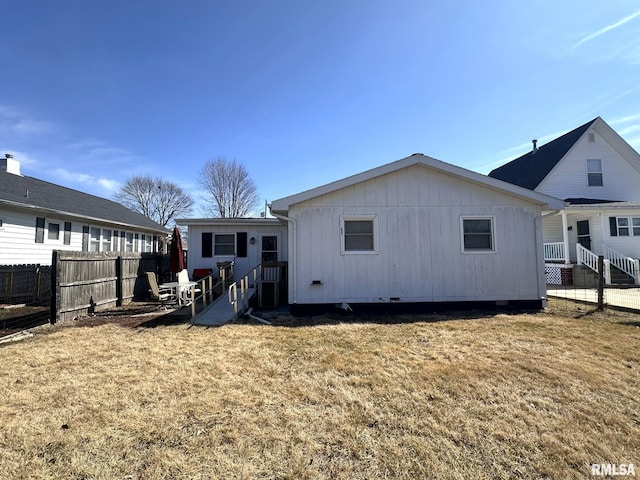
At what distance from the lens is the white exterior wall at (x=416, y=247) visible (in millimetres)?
7898

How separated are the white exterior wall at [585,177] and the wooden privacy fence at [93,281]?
778 inches

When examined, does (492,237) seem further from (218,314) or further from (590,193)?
(590,193)

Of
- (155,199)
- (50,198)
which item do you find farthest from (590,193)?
(155,199)

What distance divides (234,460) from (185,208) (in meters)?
43.5

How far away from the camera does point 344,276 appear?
26.0 ft

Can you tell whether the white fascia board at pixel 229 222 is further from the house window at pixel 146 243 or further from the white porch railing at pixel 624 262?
the white porch railing at pixel 624 262

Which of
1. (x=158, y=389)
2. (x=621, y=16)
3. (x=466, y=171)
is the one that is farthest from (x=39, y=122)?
(x=621, y=16)

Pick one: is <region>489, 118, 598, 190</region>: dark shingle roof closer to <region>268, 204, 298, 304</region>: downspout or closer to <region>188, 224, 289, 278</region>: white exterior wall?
<region>188, 224, 289, 278</region>: white exterior wall

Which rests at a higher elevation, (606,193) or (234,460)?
(606,193)

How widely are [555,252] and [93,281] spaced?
1864 centimetres

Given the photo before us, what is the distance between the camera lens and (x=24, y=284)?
9.83 meters

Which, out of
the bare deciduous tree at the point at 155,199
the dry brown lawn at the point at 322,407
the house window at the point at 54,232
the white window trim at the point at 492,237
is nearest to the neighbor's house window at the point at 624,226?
the white window trim at the point at 492,237

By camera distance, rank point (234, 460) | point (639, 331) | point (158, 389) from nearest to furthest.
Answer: point (234, 460), point (158, 389), point (639, 331)

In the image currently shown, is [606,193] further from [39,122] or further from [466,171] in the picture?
[39,122]
